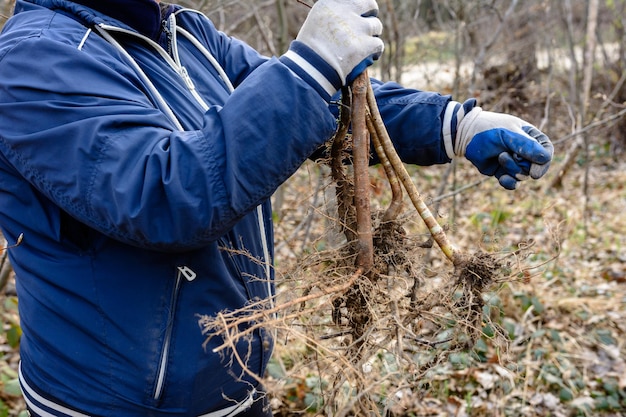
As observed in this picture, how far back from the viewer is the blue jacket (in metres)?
1.09

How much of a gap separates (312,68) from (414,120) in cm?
57

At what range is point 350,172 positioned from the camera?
172 cm

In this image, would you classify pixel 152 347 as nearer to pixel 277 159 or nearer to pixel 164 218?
pixel 164 218

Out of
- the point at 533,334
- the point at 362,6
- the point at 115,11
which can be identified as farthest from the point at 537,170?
the point at 533,334

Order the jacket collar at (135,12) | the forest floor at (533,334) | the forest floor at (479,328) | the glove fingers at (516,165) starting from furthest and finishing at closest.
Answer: the forest floor at (533,334) → the glove fingers at (516,165) → the forest floor at (479,328) → the jacket collar at (135,12)

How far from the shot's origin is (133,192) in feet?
3.50

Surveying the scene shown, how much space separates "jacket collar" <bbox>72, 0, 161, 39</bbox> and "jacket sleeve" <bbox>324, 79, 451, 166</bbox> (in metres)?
0.56

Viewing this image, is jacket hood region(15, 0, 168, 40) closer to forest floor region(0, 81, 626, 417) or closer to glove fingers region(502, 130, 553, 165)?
forest floor region(0, 81, 626, 417)

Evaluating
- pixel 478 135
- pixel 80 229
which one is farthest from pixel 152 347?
pixel 478 135

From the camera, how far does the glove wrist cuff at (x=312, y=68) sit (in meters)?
1.19

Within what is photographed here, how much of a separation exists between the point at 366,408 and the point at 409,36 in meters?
5.43

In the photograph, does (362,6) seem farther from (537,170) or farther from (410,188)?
(537,170)

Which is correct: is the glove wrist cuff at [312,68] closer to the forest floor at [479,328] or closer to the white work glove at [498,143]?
the forest floor at [479,328]

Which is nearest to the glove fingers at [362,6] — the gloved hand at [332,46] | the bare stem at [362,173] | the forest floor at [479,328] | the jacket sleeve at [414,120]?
the gloved hand at [332,46]
